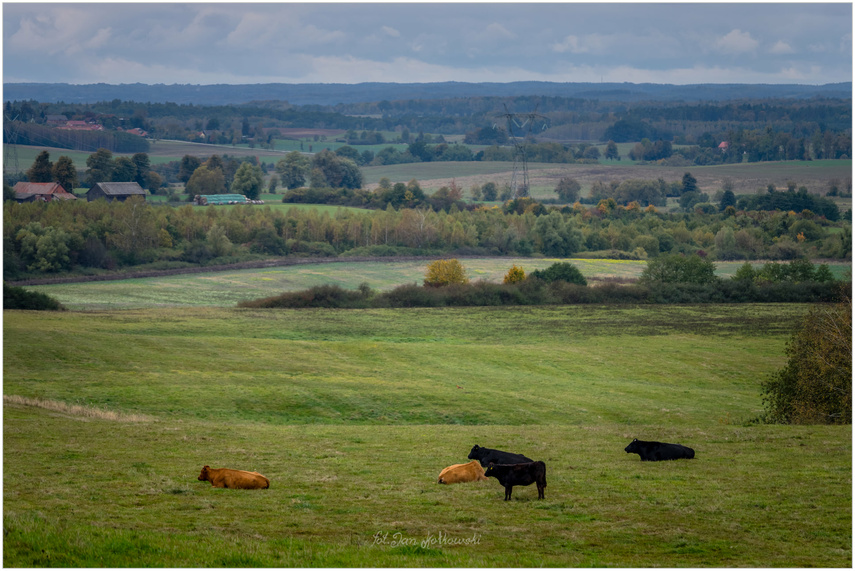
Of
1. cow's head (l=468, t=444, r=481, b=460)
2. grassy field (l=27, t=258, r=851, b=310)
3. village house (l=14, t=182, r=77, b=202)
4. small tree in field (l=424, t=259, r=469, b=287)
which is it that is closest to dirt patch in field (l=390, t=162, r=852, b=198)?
grassy field (l=27, t=258, r=851, b=310)

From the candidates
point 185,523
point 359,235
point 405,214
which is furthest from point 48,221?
point 185,523

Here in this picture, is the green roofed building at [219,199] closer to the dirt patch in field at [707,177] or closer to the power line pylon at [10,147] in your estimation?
the power line pylon at [10,147]

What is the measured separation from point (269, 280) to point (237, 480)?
277ft

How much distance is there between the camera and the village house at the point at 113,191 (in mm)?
133125

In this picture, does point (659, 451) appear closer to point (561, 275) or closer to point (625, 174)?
point (561, 275)

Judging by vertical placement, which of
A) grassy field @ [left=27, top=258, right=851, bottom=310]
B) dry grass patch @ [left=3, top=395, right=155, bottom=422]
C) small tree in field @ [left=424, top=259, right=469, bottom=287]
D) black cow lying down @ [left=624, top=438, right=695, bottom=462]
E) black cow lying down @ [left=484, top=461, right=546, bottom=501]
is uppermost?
black cow lying down @ [left=484, top=461, right=546, bottom=501]

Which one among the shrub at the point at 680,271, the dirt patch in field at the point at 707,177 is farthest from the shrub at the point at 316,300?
the dirt patch in field at the point at 707,177

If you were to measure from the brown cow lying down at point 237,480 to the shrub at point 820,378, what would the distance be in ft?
64.0

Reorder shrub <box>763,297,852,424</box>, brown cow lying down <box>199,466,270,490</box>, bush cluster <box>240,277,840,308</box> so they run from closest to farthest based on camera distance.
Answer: brown cow lying down <box>199,466,270,490</box> < shrub <box>763,297,852,424</box> < bush cluster <box>240,277,840,308</box>

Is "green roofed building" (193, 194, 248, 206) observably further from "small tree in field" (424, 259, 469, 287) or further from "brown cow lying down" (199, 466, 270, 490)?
"brown cow lying down" (199, 466, 270, 490)

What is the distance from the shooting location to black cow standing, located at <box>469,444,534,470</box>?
15062 millimetres

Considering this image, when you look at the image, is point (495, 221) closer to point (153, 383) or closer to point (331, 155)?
point (331, 155)

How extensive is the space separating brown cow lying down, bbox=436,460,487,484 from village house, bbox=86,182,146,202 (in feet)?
423

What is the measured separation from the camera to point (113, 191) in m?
135
